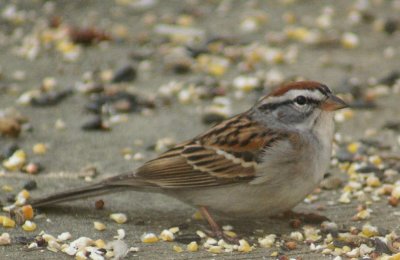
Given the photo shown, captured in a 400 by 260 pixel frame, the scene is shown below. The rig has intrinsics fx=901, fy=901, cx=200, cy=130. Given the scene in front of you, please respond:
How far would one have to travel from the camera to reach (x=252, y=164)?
476 centimetres

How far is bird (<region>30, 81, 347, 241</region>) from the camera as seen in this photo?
185 inches

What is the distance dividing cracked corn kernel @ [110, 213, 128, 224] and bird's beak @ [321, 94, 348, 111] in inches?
48.4

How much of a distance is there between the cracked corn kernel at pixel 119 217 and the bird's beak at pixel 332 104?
1228mm

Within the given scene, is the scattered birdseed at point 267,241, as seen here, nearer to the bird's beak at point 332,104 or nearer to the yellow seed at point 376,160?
the bird's beak at point 332,104

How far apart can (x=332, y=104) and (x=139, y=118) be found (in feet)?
7.06

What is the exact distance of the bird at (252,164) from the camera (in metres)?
4.70

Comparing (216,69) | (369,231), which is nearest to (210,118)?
(216,69)

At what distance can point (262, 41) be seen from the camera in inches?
321

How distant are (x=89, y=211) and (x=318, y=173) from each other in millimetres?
1273

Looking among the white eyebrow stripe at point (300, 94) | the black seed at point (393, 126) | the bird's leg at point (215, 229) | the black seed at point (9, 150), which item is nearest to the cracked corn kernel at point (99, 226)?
the bird's leg at point (215, 229)

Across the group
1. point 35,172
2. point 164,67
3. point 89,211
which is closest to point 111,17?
point 164,67

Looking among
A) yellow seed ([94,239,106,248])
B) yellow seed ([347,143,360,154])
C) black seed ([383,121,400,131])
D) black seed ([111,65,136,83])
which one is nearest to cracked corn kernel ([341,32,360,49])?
black seed ([383,121,400,131])

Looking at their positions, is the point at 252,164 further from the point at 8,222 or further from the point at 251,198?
the point at 8,222

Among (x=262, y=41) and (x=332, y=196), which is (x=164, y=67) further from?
(x=332, y=196)
